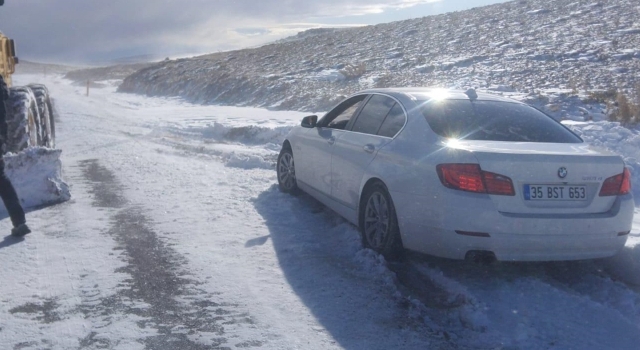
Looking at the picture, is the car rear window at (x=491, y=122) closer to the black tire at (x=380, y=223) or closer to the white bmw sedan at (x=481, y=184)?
the white bmw sedan at (x=481, y=184)

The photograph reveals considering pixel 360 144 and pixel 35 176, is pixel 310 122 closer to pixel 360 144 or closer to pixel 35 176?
pixel 360 144

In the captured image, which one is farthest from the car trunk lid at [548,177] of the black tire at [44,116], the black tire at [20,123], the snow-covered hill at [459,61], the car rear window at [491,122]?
the black tire at [44,116]

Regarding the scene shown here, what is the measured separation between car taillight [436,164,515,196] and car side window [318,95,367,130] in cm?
219

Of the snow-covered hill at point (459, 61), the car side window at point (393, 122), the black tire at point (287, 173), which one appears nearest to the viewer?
the car side window at point (393, 122)

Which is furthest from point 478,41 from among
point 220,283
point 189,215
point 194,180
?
point 220,283

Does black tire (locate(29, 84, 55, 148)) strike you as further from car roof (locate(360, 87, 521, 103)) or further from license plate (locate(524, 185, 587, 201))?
license plate (locate(524, 185, 587, 201))

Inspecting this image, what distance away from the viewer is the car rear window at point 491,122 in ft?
18.1

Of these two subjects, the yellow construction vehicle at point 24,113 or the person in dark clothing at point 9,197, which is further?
the yellow construction vehicle at point 24,113

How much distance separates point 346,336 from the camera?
4305 millimetres

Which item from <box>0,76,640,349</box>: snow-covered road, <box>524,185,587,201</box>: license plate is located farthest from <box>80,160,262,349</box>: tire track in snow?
<box>524,185,587,201</box>: license plate

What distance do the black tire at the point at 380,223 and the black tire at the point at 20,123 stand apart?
5537mm

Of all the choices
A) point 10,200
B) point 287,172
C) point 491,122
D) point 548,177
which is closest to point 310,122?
point 287,172

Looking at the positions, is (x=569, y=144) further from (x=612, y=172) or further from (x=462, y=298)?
(x=462, y=298)

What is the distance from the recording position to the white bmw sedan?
15.8 feet
